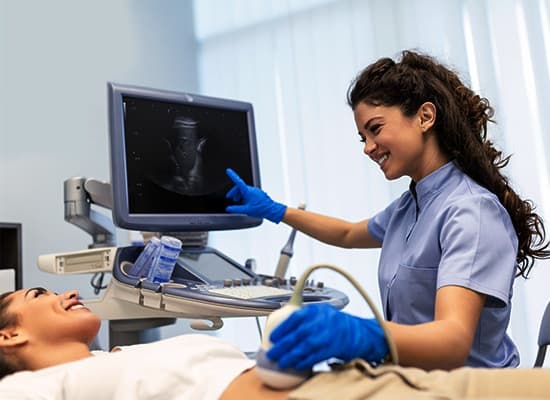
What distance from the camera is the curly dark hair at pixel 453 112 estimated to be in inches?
51.3

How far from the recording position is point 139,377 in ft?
3.33

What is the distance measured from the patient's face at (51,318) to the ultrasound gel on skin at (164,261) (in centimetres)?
29

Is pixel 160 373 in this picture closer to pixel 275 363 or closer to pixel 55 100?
pixel 275 363

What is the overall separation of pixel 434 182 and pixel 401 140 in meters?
0.13

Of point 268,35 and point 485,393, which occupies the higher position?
point 268,35

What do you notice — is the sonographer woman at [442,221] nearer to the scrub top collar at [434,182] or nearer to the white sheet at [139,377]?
the scrub top collar at [434,182]

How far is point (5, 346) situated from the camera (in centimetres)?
123

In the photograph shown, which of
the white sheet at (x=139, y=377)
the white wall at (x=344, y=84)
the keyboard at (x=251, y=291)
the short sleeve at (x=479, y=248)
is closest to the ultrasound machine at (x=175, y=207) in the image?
the keyboard at (x=251, y=291)

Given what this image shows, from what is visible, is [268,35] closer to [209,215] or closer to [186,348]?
[209,215]

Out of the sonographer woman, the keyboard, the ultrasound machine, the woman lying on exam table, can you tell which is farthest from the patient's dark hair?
the sonographer woman

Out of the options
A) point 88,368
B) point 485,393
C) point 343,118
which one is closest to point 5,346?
point 88,368

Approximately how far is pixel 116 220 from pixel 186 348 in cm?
65

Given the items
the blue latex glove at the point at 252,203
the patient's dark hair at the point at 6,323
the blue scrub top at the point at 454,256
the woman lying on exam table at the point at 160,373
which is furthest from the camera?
the blue latex glove at the point at 252,203

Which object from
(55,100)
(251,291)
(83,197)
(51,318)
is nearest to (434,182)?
(251,291)
